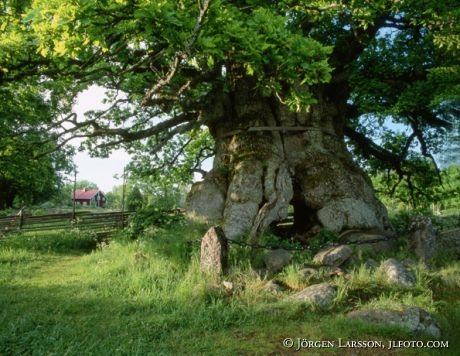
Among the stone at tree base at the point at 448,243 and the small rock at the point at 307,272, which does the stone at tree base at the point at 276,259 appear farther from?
the stone at tree base at the point at 448,243

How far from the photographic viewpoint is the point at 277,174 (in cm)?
1204

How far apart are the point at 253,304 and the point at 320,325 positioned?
3.98ft

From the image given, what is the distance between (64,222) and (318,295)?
18817mm

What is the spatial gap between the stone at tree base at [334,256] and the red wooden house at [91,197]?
338 ft

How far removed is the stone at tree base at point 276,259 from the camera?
894 centimetres

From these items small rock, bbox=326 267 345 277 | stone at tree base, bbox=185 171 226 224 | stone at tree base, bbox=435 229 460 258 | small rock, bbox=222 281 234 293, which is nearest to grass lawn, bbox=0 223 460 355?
small rock, bbox=222 281 234 293

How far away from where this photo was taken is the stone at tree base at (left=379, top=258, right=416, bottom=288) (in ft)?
24.6

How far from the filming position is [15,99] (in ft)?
51.6

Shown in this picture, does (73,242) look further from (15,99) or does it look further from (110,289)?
(110,289)

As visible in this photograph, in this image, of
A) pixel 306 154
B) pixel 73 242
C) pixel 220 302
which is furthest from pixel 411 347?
pixel 73 242

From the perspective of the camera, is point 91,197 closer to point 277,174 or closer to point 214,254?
point 277,174

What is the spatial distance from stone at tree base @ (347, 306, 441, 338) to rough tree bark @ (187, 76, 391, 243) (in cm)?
459

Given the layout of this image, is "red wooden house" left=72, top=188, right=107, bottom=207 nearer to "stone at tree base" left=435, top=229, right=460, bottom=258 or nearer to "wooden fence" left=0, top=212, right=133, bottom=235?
"wooden fence" left=0, top=212, right=133, bottom=235

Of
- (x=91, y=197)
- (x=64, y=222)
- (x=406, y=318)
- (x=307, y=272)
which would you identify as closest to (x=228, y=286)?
(x=307, y=272)
